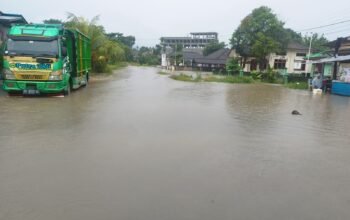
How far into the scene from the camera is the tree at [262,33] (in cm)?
4131

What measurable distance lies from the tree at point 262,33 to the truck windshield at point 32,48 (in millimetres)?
32899

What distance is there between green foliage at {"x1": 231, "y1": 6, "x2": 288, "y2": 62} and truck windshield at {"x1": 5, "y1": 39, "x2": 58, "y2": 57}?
32899 millimetres

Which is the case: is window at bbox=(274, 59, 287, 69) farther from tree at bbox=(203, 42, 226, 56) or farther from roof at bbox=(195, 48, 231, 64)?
tree at bbox=(203, 42, 226, 56)

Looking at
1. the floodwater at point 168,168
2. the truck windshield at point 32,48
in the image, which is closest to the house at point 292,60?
the truck windshield at point 32,48

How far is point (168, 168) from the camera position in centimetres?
Answer: 509

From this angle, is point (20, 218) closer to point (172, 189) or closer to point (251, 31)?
point (172, 189)

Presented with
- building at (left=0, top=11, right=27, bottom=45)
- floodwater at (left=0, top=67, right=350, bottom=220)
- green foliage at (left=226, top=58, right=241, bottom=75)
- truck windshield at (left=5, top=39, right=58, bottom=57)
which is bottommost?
floodwater at (left=0, top=67, right=350, bottom=220)

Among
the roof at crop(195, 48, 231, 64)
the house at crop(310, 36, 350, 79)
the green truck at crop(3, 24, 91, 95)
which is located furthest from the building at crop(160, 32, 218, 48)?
the green truck at crop(3, 24, 91, 95)

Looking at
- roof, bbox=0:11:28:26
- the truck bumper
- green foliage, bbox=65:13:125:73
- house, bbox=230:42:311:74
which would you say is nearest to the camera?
the truck bumper

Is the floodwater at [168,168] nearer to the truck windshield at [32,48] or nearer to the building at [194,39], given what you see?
the truck windshield at [32,48]

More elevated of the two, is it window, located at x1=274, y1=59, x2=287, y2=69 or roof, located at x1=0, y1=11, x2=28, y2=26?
roof, located at x1=0, y1=11, x2=28, y2=26

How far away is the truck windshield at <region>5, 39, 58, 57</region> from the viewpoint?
1232 centimetres

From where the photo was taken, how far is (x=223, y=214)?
3.69 meters

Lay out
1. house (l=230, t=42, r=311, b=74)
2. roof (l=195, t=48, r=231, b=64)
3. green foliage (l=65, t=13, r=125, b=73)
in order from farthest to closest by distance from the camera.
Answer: roof (l=195, t=48, r=231, b=64)
house (l=230, t=42, r=311, b=74)
green foliage (l=65, t=13, r=125, b=73)
